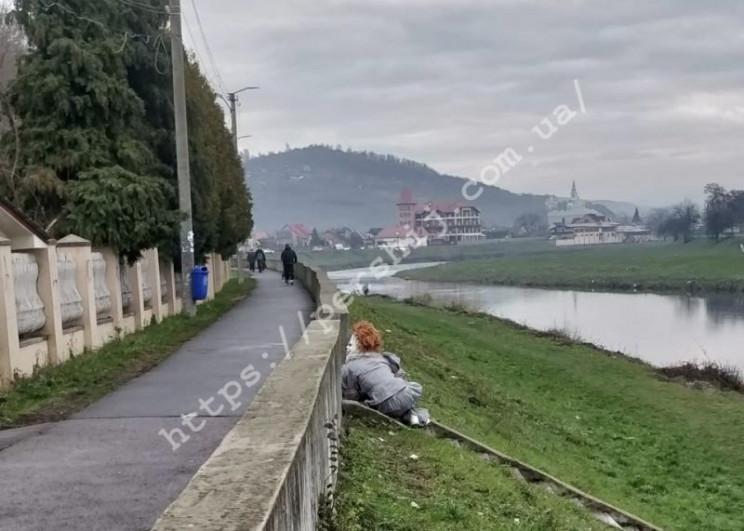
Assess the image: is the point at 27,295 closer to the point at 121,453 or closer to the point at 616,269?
the point at 121,453

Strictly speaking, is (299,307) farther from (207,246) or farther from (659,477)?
(659,477)

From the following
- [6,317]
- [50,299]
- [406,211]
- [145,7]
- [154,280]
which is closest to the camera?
[6,317]

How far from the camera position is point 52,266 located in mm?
12250

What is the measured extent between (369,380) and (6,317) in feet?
14.3

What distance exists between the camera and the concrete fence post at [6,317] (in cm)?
1028

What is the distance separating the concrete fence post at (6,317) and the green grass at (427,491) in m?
4.36

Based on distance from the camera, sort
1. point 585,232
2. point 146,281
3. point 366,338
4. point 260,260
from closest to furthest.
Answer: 1. point 366,338
2. point 146,281
3. point 260,260
4. point 585,232

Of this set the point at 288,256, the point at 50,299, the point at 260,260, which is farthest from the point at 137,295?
the point at 260,260

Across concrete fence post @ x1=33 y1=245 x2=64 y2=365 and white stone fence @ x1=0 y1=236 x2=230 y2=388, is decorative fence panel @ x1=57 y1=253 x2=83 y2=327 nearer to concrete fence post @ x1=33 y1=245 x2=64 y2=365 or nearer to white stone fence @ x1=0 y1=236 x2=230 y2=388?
white stone fence @ x1=0 y1=236 x2=230 y2=388

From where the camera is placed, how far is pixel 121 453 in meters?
7.35

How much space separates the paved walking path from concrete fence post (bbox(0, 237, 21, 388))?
1.32m

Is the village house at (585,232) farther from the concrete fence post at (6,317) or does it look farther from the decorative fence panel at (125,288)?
the concrete fence post at (6,317)

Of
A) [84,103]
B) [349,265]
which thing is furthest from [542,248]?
[84,103]

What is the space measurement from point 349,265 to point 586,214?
5007cm
